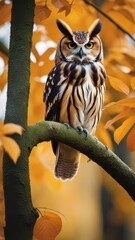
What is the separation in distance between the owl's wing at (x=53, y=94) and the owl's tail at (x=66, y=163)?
1.12ft

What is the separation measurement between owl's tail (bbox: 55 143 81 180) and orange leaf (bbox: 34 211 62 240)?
1.12 metres

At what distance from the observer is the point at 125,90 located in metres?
2.24

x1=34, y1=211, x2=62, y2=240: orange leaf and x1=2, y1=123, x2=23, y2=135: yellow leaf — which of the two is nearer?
x1=2, y1=123, x2=23, y2=135: yellow leaf

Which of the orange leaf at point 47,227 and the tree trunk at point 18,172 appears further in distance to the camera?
the orange leaf at point 47,227

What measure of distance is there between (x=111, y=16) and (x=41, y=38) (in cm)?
40

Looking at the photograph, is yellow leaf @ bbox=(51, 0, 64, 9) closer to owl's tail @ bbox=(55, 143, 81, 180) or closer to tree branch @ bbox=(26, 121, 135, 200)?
tree branch @ bbox=(26, 121, 135, 200)

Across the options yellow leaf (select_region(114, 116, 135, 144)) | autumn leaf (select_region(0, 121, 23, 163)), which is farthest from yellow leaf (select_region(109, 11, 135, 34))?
autumn leaf (select_region(0, 121, 23, 163))

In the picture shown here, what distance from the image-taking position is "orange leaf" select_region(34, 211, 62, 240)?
7.00 ft

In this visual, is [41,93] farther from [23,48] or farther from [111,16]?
[23,48]

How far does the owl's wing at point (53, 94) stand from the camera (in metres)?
2.93

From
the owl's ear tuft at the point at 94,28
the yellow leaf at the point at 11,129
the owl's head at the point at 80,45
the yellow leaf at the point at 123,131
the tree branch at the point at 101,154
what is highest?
the owl's ear tuft at the point at 94,28

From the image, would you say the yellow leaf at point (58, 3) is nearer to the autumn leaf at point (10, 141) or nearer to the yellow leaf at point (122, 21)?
the autumn leaf at point (10, 141)

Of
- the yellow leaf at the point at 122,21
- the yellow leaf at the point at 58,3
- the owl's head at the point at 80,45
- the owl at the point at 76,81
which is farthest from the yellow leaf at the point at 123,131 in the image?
the yellow leaf at the point at 122,21

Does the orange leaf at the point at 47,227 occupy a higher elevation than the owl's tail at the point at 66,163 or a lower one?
lower
